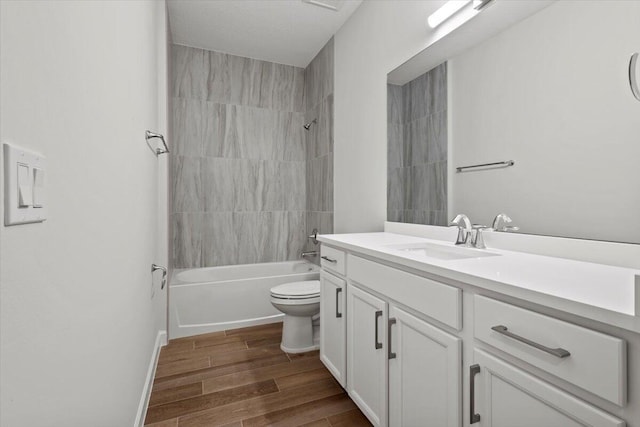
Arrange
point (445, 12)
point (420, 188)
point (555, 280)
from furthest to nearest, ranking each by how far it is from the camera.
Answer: point (420, 188), point (445, 12), point (555, 280)

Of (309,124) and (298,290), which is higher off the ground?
(309,124)

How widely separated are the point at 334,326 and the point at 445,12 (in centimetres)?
176

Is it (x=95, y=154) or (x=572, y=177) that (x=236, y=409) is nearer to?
(x=95, y=154)

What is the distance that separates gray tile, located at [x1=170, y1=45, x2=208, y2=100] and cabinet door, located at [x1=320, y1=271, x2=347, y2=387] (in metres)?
2.40

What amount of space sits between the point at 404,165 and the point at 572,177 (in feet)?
3.25

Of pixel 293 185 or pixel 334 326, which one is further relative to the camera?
pixel 293 185

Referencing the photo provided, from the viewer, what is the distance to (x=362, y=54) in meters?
2.47

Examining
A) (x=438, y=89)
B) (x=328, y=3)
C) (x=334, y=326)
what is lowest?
(x=334, y=326)

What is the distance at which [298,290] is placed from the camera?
7.86 ft

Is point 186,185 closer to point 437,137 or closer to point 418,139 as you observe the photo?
point 418,139

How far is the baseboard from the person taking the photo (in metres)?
1.49

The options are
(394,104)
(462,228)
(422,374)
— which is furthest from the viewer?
(394,104)

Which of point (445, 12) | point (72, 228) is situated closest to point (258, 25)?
point (445, 12)

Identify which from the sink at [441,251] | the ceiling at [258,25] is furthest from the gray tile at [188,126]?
the sink at [441,251]
